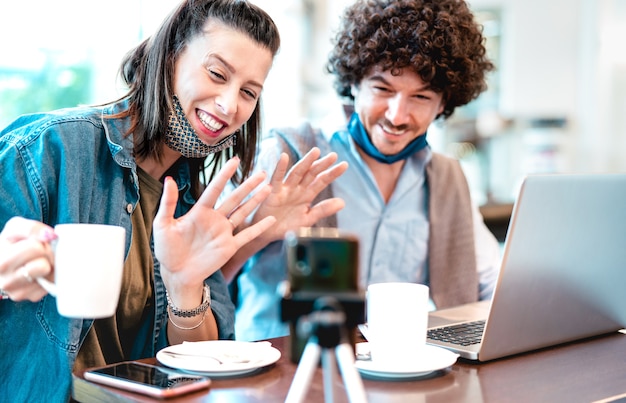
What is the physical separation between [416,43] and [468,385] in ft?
3.17

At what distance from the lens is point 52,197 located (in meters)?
1.26

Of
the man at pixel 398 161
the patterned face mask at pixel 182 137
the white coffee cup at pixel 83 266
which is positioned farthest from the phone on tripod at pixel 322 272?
the man at pixel 398 161

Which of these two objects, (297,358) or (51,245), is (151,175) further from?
(297,358)

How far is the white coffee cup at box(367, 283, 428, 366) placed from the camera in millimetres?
1072

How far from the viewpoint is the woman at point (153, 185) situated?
123 cm

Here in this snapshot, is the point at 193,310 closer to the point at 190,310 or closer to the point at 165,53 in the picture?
the point at 190,310

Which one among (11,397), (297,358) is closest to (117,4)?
(11,397)

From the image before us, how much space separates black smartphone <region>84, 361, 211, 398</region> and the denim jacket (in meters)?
0.21

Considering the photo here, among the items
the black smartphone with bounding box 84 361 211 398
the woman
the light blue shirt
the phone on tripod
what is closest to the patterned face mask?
the woman

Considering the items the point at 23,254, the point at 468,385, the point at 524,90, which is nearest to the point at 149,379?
the point at 23,254

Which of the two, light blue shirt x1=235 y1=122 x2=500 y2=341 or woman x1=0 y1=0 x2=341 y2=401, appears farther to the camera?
light blue shirt x1=235 y1=122 x2=500 y2=341

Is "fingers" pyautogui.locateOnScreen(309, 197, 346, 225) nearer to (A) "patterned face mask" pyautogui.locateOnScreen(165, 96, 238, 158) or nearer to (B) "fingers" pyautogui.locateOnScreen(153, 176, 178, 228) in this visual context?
(A) "patterned face mask" pyautogui.locateOnScreen(165, 96, 238, 158)

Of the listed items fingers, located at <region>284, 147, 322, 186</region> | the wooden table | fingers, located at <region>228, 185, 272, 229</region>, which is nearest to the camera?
the wooden table

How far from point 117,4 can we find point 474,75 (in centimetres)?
159
